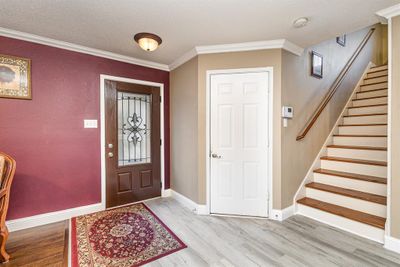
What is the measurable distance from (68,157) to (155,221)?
60.1 inches

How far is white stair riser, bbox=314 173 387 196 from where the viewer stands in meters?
2.47

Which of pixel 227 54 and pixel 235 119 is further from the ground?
pixel 227 54

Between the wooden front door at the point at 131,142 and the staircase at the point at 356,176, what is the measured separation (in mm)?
2509

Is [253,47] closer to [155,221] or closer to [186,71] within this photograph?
[186,71]

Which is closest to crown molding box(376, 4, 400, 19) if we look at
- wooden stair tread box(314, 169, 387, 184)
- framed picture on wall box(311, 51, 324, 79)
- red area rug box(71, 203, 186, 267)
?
framed picture on wall box(311, 51, 324, 79)

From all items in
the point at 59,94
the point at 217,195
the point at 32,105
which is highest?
the point at 59,94

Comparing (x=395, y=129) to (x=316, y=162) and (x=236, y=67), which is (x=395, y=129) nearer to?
→ (x=316, y=162)

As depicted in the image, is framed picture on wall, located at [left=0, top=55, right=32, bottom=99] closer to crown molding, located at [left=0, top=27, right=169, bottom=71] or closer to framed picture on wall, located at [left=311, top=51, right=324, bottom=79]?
crown molding, located at [left=0, top=27, right=169, bottom=71]

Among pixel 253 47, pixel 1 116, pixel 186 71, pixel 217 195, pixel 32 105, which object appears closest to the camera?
pixel 1 116

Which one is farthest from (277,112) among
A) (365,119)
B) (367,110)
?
(367,110)

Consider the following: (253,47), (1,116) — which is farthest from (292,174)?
(1,116)

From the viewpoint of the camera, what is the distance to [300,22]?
2.15m

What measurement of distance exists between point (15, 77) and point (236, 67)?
2.83 m

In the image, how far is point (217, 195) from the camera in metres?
2.88
